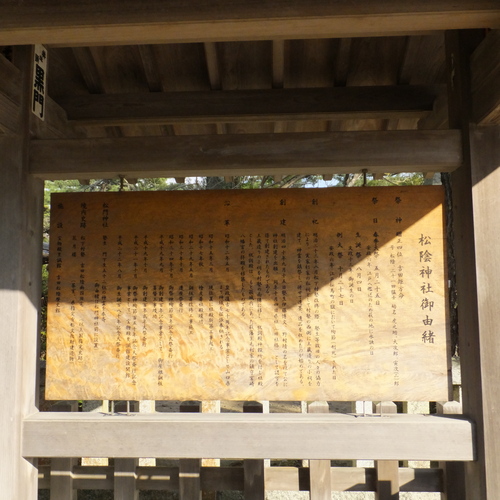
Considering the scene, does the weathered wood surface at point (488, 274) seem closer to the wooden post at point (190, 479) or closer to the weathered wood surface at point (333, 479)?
the weathered wood surface at point (333, 479)

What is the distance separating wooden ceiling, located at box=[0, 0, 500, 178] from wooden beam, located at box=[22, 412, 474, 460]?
1351mm

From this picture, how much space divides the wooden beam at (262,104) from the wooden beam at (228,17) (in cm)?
130

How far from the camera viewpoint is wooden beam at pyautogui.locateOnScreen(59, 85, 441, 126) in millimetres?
3324

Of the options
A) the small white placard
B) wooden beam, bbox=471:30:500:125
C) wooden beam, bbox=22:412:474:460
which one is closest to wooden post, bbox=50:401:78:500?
wooden beam, bbox=22:412:474:460

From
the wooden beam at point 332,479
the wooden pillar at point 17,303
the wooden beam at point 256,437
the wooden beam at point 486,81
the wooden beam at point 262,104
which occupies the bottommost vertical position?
the wooden beam at point 332,479

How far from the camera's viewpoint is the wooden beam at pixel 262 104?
332 centimetres

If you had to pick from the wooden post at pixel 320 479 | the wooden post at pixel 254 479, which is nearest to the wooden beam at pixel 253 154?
the wooden post at pixel 254 479

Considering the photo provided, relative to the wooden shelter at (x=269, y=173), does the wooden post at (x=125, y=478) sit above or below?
below

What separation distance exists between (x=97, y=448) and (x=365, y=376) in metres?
1.51

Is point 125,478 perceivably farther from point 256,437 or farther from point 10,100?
point 10,100

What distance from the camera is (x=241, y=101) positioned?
3.38m

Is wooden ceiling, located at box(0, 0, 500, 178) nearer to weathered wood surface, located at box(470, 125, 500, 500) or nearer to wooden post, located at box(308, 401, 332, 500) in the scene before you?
weathered wood surface, located at box(470, 125, 500, 500)

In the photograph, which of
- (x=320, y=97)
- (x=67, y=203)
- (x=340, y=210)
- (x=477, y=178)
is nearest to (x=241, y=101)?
(x=320, y=97)

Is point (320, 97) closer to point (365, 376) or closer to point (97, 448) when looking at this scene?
point (365, 376)
